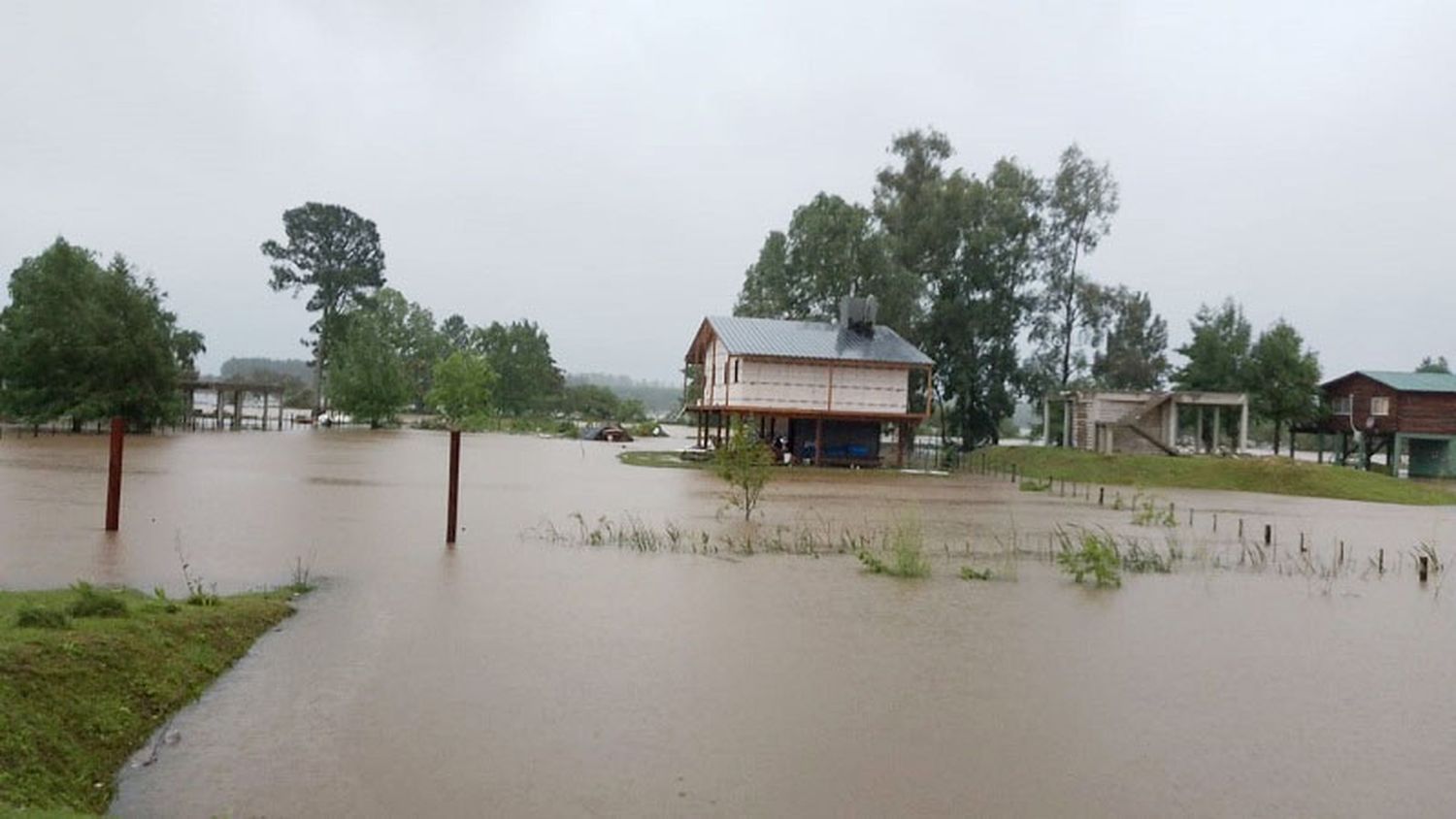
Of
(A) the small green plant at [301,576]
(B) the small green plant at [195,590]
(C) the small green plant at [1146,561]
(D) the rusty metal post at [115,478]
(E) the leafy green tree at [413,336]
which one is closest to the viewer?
(B) the small green plant at [195,590]

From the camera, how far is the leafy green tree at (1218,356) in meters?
54.9

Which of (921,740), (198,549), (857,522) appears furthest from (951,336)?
(921,740)

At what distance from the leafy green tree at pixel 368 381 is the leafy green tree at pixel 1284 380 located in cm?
5197

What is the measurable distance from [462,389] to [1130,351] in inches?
1786

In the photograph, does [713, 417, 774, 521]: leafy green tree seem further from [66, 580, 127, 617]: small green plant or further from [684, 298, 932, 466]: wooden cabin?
[684, 298, 932, 466]: wooden cabin

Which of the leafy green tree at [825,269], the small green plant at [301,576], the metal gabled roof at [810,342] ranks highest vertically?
the leafy green tree at [825,269]

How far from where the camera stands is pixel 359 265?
90.0m

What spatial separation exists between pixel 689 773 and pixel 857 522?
1609 cm

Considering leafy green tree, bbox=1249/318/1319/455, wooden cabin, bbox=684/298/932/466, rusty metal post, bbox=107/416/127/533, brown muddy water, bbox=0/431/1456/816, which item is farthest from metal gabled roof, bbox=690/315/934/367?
rusty metal post, bbox=107/416/127/533

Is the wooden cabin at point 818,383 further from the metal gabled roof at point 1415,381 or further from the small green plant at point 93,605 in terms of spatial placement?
the small green plant at point 93,605

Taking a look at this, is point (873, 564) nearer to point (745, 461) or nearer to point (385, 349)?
point (745, 461)

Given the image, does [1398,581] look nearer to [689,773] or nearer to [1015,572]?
[1015,572]

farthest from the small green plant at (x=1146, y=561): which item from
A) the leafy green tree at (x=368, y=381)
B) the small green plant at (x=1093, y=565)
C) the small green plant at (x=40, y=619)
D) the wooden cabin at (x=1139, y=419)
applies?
the leafy green tree at (x=368, y=381)

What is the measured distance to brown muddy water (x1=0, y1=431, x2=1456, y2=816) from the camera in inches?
275
